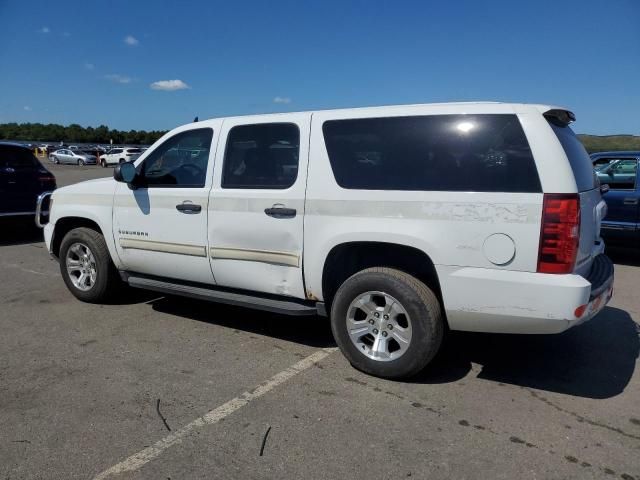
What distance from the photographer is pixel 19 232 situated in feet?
36.7

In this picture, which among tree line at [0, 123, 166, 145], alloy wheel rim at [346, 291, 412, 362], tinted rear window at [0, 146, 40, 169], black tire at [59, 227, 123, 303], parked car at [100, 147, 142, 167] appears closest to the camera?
alloy wheel rim at [346, 291, 412, 362]

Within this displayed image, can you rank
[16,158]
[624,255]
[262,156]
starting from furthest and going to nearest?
1. [16,158]
2. [624,255]
3. [262,156]

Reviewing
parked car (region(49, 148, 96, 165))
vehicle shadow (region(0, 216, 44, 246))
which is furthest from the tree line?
vehicle shadow (region(0, 216, 44, 246))

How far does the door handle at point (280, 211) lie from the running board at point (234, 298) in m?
0.71

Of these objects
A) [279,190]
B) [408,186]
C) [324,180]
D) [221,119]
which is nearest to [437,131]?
[408,186]

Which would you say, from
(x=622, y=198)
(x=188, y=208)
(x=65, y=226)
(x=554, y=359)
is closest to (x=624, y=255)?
(x=622, y=198)

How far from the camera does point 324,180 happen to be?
4074 mm

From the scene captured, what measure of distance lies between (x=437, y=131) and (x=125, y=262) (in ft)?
10.8

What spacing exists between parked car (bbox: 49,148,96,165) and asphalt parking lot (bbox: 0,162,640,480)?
45.3 m

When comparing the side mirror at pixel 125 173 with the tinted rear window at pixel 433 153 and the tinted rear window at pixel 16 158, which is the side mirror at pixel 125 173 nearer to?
the tinted rear window at pixel 433 153

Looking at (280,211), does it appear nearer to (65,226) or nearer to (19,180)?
(65,226)

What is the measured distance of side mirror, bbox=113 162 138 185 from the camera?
4.96 meters

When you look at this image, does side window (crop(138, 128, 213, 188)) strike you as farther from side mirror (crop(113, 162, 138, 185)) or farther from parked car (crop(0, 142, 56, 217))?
parked car (crop(0, 142, 56, 217))

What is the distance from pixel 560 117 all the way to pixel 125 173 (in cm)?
365
